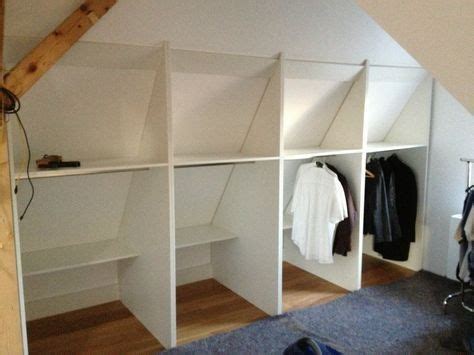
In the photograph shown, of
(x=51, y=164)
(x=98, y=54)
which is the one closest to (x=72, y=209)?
(x=51, y=164)

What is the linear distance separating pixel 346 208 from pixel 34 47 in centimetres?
254

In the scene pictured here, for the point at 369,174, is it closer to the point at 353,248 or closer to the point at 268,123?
the point at 353,248

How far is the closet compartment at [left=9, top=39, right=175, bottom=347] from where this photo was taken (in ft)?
8.25

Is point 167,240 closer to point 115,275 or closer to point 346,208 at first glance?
point 115,275

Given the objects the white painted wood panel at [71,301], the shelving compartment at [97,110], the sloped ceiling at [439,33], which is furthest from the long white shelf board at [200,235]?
the sloped ceiling at [439,33]

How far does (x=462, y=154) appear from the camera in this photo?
378cm

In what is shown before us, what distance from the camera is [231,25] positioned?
254cm

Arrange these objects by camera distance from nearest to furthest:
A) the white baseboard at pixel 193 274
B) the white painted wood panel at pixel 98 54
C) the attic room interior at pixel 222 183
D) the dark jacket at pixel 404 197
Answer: the white painted wood panel at pixel 98 54, the attic room interior at pixel 222 183, the white baseboard at pixel 193 274, the dark jacket at pixel 404 197

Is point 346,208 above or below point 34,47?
below

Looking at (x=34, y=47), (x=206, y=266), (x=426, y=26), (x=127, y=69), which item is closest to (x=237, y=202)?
(x=206, y=266)

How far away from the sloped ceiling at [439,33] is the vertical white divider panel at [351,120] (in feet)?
6.87

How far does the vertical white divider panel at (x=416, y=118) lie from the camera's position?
156 inches

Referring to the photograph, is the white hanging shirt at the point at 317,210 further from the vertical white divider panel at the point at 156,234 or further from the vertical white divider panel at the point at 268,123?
the vertical white divider panel at the point at 156,234

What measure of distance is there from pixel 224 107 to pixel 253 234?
103cm
